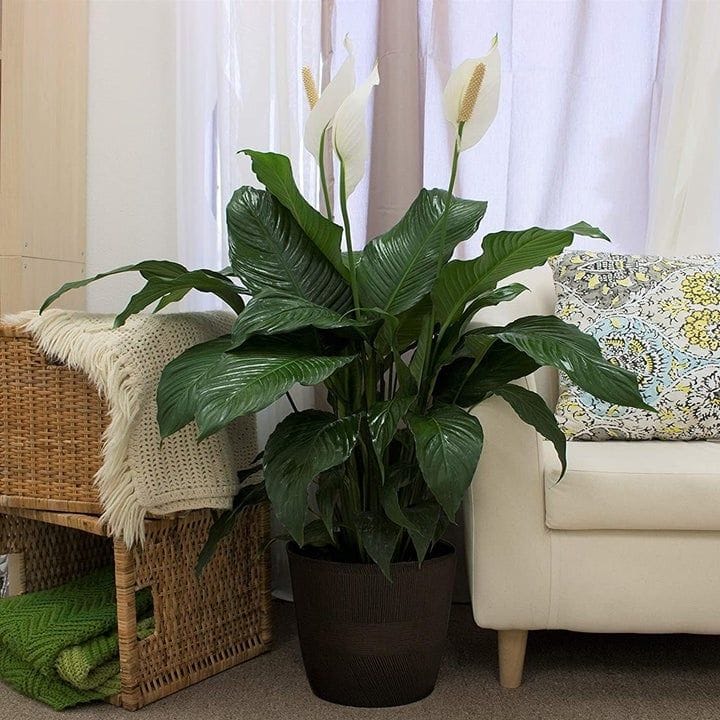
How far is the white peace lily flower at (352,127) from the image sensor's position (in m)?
1.40

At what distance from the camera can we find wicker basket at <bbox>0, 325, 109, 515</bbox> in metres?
1.59

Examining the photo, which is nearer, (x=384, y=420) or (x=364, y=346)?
(x=384, y=420)

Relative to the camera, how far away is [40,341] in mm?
1609

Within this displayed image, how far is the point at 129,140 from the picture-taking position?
2.33 metres

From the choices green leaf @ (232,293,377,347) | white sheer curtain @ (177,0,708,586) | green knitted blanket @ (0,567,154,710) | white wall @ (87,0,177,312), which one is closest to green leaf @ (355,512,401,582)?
green leaf @ (232,293,377,347)

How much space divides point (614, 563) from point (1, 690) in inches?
43.3

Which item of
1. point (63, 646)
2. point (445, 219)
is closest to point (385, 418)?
point (445, 219)

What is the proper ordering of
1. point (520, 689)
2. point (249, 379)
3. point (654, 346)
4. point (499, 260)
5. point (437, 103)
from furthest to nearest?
point (437, 103), point (654, 346), point (520, 689), point (499, 260), point (249, 379)

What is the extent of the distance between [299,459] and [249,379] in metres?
0.16

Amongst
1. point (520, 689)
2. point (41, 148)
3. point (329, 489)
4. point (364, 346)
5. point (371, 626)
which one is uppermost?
point (41, 148)

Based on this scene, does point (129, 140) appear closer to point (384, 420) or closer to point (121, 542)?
point (121, 542)

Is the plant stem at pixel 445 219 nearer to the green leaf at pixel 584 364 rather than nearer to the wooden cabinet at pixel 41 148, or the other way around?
the green leaf at pixel 584 364

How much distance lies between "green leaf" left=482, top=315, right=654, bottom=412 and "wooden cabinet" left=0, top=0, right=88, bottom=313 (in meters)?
1.14

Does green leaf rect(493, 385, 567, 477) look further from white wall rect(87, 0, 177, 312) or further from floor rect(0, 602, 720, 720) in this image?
white wall rect(87, 0, 177, 312)
